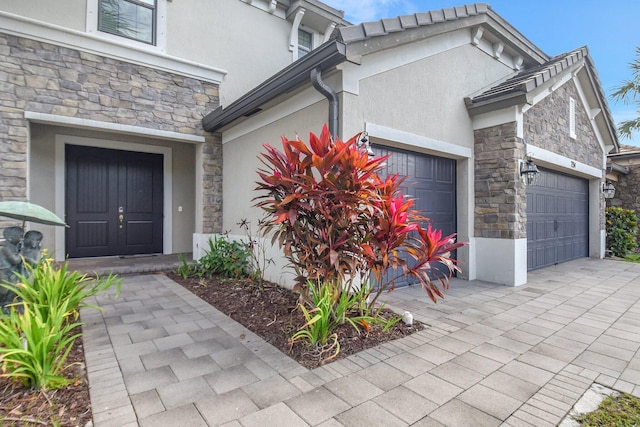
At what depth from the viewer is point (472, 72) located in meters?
6.63

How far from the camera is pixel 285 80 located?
4.82 m

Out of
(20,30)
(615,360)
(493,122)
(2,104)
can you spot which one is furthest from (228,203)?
(615,360)

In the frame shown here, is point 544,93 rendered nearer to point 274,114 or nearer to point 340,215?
point 274,114

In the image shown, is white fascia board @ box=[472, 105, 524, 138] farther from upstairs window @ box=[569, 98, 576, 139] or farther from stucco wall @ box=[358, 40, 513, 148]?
upstairs window @ box=[569, 98, 576, 139]

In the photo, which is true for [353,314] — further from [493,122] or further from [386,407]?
[493,122]

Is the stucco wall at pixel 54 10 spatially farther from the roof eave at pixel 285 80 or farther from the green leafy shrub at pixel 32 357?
the green leafy shrub at pixel 32 357

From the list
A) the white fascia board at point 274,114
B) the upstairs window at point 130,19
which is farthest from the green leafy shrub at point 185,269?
the upstairs window at point 130,19

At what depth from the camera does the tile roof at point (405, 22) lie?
4189 millimetres

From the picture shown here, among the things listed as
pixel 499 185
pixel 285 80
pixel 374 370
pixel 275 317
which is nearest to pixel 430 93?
pixel 499 185

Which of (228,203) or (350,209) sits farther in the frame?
(228,203)

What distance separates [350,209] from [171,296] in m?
3.44

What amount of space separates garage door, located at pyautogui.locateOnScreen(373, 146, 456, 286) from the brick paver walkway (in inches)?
78.9

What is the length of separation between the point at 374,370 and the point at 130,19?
7.86 metres

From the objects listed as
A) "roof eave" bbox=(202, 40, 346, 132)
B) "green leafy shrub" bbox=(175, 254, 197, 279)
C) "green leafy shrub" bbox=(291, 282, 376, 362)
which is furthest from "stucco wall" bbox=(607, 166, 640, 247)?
"green leafy shrub" bbox=(175, 254, 197, 279)
